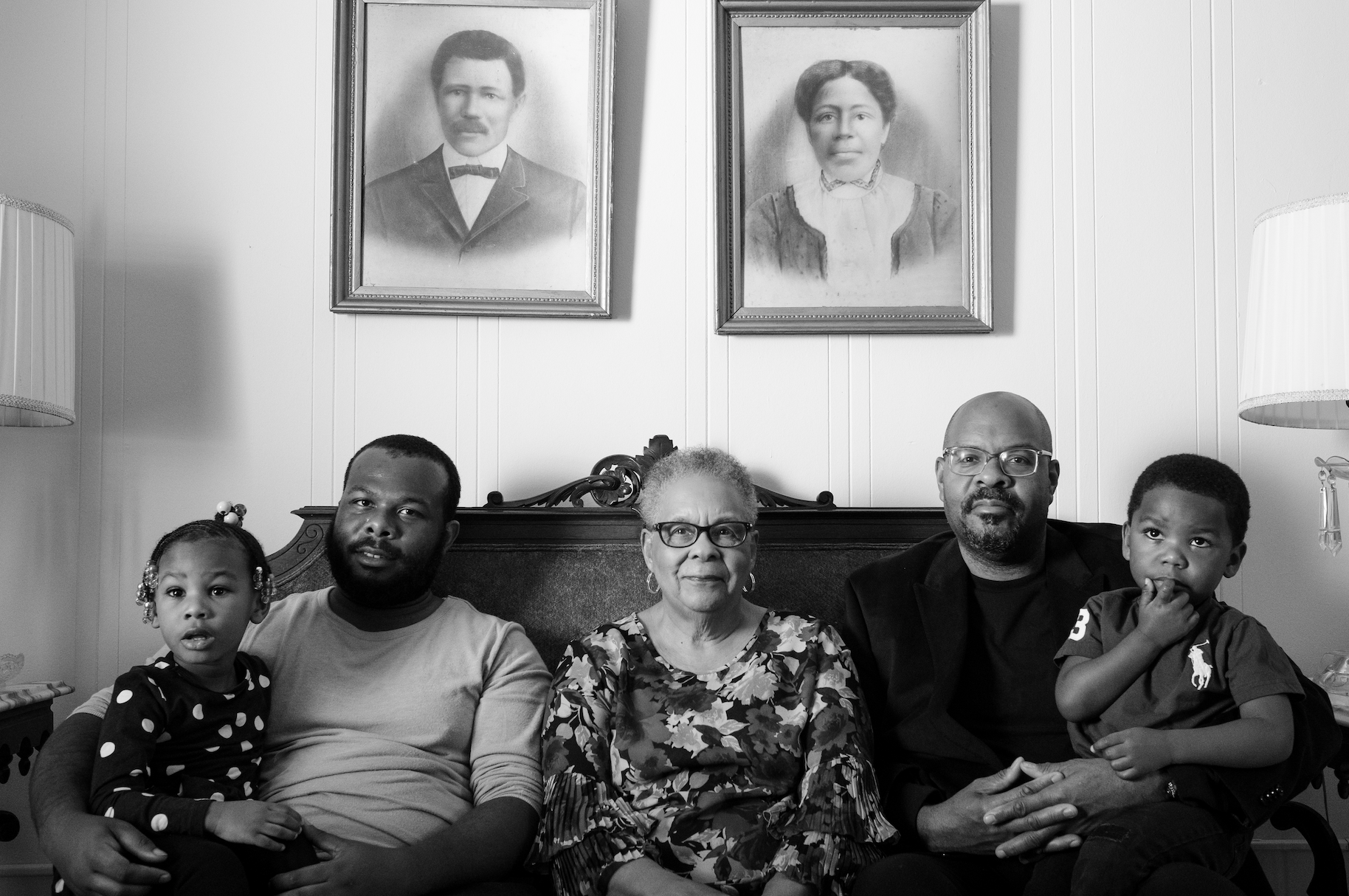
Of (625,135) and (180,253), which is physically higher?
(625,135)

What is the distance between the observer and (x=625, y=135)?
2865 millimetres

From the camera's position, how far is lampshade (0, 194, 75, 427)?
2.32m

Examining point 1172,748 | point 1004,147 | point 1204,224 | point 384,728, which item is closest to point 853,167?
point 1004,147

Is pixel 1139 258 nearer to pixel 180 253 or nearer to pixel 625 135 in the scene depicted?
pixel 625 135

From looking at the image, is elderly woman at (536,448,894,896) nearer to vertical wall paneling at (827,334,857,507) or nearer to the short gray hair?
the short gray hair

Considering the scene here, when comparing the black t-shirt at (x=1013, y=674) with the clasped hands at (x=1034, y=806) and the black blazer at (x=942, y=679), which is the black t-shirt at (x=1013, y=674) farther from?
the clasped hands at (x=1034, y=806)

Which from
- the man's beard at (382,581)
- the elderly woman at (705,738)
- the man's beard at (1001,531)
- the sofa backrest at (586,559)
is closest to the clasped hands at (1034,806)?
the elderly woman at (705,738)

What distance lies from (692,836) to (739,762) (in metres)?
0.15

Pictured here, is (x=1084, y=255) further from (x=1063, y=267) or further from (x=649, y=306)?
(x=649, y=306)

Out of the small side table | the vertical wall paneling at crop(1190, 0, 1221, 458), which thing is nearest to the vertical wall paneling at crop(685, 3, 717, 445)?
the vertical wall paneling at crop(1190, 0, 1221, 458)

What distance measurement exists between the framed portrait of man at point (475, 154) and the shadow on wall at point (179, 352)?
1.18ft

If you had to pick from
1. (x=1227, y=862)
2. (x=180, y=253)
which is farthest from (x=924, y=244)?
(x=180, y=253)

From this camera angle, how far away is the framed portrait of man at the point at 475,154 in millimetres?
2801

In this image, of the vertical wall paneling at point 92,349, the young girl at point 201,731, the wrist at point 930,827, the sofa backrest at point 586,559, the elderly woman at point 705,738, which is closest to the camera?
the young girl at point 201,731
